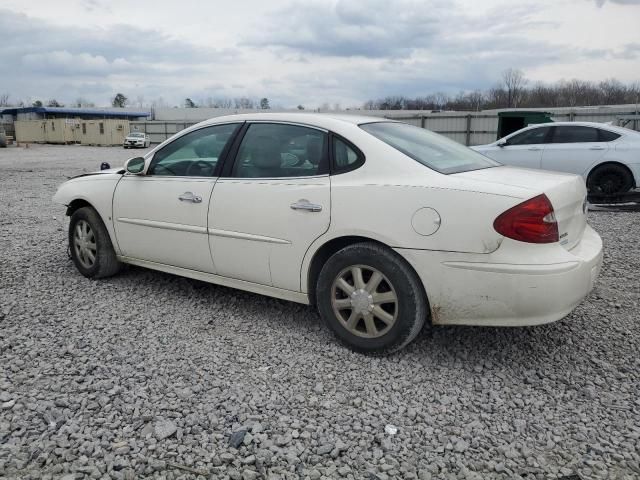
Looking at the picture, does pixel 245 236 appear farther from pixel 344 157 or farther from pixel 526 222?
pixel 526 222

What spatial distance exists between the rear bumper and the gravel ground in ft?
1.42

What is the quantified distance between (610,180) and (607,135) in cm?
83

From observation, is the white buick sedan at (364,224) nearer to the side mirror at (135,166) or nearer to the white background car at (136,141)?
the side mirror at (135,166)

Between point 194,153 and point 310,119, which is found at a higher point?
point 310,119

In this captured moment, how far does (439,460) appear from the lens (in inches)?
98.8

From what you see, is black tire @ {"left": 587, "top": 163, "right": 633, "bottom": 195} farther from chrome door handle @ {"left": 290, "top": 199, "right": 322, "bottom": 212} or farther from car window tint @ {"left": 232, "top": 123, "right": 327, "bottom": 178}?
chrome door handle @ {"left": 290, "top": 199, "right": 322, "bottom": 212}

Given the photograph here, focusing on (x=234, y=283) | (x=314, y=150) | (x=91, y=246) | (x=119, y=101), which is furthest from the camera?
(x=119, y=101)

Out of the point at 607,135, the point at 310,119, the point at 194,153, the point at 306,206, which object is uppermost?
the point at 607,135

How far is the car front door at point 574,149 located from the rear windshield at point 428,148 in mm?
6679

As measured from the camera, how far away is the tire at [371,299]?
10.7 feet

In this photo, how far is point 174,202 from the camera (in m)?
4.25

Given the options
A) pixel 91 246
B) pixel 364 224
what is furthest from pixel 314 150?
pixel 91 246

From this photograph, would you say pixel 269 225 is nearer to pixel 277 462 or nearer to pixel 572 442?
pixel 277 462

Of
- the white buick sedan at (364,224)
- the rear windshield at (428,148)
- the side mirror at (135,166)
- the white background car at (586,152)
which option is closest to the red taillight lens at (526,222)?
the white buick sedan at (364,224)
